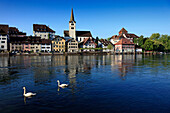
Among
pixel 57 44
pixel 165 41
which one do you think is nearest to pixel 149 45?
pixel 165 41

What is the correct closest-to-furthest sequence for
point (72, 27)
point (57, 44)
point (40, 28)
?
point (57, 44) < point (40, 28) < point (72, 27)

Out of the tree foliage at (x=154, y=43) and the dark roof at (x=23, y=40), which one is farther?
the tree foliage at (x=154, y=43)

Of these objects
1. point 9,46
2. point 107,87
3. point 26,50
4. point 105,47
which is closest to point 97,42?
point 105,47

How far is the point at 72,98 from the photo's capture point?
51.2 ft

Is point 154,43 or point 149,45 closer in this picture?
point 149,45

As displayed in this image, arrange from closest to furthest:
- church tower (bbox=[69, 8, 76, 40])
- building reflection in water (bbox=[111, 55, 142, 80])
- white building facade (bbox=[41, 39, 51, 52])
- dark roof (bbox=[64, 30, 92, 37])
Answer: building reflection in water (bbox=[111, 55, 142, 80])
white building facade (bbox=[41, 39, 51, 52])
church tower (bbox=[69, 8, 76, 40])
dark roof (bbox=[64, 30, 92, 37])

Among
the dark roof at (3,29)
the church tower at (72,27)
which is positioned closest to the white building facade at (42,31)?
the church tower at (72,27)

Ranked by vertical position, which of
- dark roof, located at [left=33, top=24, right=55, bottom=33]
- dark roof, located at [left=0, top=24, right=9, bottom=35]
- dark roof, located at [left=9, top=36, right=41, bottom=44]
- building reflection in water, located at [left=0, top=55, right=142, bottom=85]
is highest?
dark roof, located at [left=33, top=24, right=55, bottom=33]

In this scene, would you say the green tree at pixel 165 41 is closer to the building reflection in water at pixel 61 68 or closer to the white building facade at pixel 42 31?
the white building facade at pixel 42 31

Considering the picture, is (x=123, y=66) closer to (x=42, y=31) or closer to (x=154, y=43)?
(x=42, y=31)

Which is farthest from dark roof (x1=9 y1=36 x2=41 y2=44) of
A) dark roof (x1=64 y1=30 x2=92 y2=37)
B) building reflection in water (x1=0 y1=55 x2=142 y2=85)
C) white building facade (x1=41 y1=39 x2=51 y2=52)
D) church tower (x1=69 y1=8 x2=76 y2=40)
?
building reflection in water (x1=0 y1=55 x2=142 y2=85)

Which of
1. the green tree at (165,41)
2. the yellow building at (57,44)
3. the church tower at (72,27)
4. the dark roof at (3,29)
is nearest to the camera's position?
the dark roof at (3,29)

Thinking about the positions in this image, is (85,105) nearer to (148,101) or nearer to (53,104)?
(53,104)

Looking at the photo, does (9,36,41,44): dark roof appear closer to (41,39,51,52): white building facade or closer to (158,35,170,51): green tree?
(41,39,51,52): white building facade
